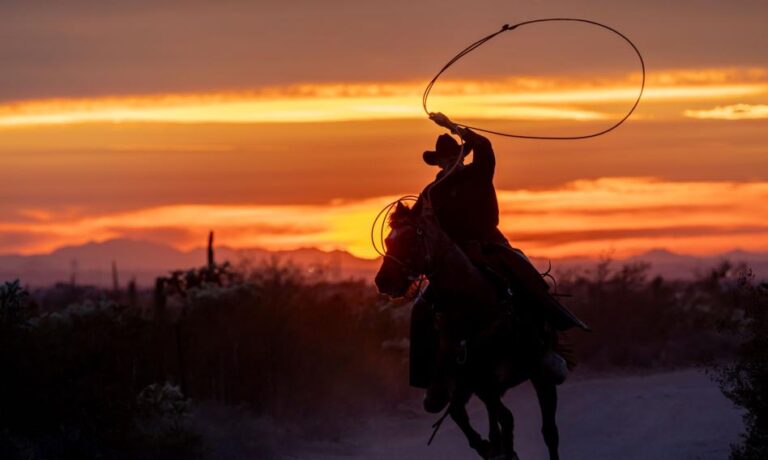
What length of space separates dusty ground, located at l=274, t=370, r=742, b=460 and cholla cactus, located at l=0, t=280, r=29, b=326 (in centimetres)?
442

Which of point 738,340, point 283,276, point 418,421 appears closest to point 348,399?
point 418,421

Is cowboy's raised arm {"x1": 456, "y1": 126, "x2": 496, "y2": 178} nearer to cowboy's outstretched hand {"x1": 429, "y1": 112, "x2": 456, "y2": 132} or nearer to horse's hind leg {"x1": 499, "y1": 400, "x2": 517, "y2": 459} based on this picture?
cowboy's outstretched hand {"x1": 429, "y1": 112, "x2": 456, "y2": 132}

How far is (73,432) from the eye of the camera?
18734 millimetres

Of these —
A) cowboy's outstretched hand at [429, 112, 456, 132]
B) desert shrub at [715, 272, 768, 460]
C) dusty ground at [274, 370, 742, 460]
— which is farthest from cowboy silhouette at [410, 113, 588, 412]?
dusty ground at [274, 370, 742, 460]

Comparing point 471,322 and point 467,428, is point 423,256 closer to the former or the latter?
point 471,322

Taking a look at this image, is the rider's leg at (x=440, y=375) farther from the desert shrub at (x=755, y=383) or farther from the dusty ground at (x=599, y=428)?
the dusty ground at (x=599, y=428)

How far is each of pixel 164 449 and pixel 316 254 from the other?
1377 centimetres

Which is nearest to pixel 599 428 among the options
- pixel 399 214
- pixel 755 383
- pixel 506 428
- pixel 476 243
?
pixel 755 383

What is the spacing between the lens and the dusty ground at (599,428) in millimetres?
21750

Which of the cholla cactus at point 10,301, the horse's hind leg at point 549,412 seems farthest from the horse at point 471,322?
the cholla cactus at point 10,301

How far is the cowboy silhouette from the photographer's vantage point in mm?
16891

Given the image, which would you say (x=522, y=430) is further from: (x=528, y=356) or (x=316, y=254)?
(x=316, y=254)

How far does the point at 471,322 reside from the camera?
16.4m

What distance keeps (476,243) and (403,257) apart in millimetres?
1500
